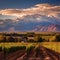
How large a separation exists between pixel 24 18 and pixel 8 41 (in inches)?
18.2

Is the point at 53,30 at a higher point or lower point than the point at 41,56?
higher

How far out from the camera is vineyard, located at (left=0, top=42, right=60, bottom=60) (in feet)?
10.3

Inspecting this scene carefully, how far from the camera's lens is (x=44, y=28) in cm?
328

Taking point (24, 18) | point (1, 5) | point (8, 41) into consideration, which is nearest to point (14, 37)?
point (8, 41)

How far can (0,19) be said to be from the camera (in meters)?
3.19

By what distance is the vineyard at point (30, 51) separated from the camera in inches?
124

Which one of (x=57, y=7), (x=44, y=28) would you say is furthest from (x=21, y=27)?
(x=57, y=7)

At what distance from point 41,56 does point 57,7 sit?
2.77 ft

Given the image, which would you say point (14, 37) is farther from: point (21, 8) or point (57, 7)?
point (57, 7)

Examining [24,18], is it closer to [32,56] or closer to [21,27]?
[21,27]

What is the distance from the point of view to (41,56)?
320 centimetres

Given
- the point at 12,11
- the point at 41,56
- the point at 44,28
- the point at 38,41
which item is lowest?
the point at 41,56

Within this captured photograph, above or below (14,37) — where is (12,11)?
above

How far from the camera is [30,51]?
3.19 metres
